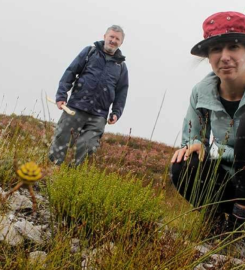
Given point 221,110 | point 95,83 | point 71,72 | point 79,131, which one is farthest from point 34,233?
point 71,72

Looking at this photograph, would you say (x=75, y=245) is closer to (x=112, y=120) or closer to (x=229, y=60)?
(x=229, y=60)

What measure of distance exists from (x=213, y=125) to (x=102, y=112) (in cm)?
289

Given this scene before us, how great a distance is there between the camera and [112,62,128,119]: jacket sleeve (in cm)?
616

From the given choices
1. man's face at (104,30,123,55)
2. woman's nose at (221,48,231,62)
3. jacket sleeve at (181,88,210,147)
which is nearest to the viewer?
woman's nose at (221,48,231,62)

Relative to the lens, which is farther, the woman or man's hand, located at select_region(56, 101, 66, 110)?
man's hand, located at select_region(56, 101, 66, 110)

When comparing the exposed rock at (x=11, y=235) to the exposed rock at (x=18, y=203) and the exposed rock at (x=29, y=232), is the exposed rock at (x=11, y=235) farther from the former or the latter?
the exposed rock at (x=18, y=203)

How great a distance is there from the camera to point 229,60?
9.12ft

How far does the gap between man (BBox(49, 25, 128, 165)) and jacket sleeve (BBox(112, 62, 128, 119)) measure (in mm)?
18

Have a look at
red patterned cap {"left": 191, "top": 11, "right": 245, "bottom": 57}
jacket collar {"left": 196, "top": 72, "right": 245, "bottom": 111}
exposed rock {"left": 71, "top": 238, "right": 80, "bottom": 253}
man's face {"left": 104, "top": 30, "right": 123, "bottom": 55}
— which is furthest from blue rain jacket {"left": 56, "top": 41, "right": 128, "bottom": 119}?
exposed rock {"left": 71, "top": 238, "right": 80, "bottom": 253}

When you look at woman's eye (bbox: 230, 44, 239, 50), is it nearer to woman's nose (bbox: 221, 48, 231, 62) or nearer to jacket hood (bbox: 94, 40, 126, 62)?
woman's nose (bbox: 221, 48, 231, 62)

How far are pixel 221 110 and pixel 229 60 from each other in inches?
18.1

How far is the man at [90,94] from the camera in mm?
5781

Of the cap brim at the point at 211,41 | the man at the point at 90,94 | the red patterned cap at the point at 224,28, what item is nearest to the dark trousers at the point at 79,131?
the man at the point at 90,94

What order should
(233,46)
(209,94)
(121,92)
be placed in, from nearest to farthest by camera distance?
(233,46)
(209,94)
(121,92)
